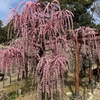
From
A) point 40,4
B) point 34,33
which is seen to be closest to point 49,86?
point 34,33

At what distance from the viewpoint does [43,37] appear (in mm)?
3758

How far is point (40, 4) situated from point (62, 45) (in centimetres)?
97

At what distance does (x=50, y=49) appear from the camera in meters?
3.94

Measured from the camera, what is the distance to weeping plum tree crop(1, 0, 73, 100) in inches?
139

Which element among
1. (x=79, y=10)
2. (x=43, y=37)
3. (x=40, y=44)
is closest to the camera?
(x=43, y=37)

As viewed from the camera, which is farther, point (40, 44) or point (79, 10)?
point (79, 10)

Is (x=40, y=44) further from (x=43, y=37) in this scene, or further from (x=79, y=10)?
(x=79, y=10)

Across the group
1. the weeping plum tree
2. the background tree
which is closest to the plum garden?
the weeping plum tree

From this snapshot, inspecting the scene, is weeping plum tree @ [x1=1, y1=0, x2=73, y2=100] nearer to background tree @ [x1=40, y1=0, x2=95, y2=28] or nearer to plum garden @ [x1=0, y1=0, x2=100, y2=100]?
plum garden @ [x1=0, y1=0, x2=100, y2=100]

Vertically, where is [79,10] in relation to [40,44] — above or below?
above

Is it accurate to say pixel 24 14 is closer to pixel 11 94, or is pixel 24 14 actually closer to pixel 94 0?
pixel 11 94

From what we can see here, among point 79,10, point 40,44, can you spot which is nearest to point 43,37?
point 40,44

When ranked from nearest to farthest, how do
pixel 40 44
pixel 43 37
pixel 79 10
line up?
1. pixel 43 37
2. pixel 40 44
3. pixel 79 10

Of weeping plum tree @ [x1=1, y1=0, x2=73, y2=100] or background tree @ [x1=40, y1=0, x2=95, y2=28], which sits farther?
background tree @ [x1=40, y1=0, x2=95, y2=28]
